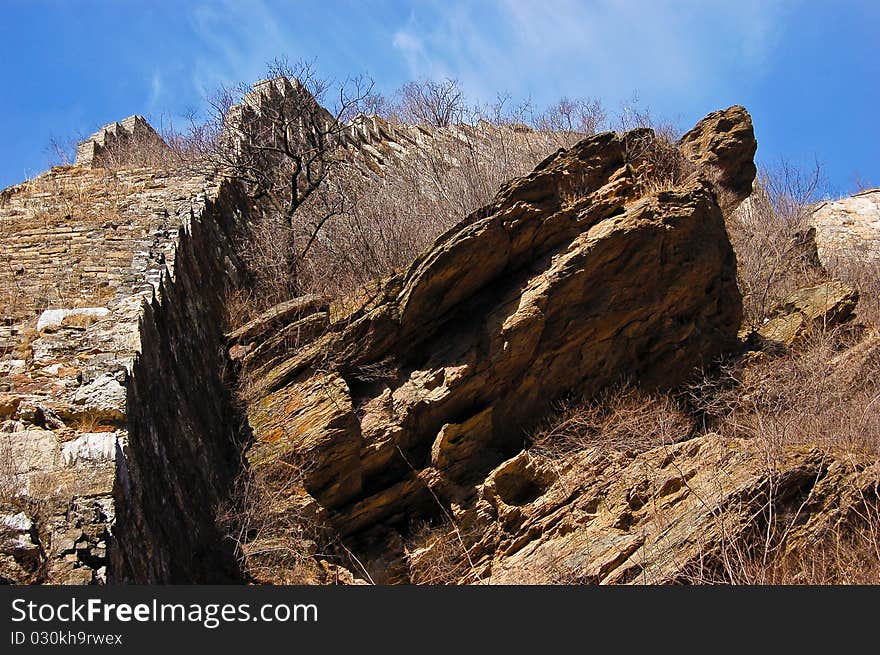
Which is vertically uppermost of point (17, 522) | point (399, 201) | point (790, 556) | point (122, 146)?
point (122, 146)

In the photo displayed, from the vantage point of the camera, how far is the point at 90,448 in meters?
7.03

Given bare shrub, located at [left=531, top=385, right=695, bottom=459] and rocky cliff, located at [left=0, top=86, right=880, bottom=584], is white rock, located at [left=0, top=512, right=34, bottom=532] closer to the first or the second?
rocky cliff, located at [left=0, top=86, right=880, bottom=584]

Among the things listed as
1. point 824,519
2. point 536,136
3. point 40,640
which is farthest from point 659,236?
point 536,136

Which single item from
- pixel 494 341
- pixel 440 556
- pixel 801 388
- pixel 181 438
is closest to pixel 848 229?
pixel 801 388

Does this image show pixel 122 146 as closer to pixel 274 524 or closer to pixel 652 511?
pixel 274 524

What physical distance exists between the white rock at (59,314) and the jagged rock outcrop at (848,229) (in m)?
12.6

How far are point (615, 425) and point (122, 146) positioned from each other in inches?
438

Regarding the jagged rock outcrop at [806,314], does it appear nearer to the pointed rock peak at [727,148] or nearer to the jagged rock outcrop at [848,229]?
the jagged rock outcrop at [848,229]

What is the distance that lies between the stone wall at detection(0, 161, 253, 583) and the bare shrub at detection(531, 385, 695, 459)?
3746mm

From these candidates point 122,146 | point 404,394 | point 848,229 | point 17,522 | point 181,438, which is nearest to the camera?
point 17,522

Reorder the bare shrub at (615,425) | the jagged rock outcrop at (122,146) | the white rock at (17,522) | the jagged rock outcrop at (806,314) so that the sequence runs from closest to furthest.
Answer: the white rock at (17,522)
the bare shrub at (615,425)
the jagged rock outcrop at (806,314)
the jagged rock outcrop at (122,146)

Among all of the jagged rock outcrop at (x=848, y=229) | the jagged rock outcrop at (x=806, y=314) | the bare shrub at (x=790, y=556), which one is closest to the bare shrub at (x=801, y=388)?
the jagged rock outcrop at (x=806, y=314)

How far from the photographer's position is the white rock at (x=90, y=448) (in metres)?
6.95

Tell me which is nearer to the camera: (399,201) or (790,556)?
(790,556)
